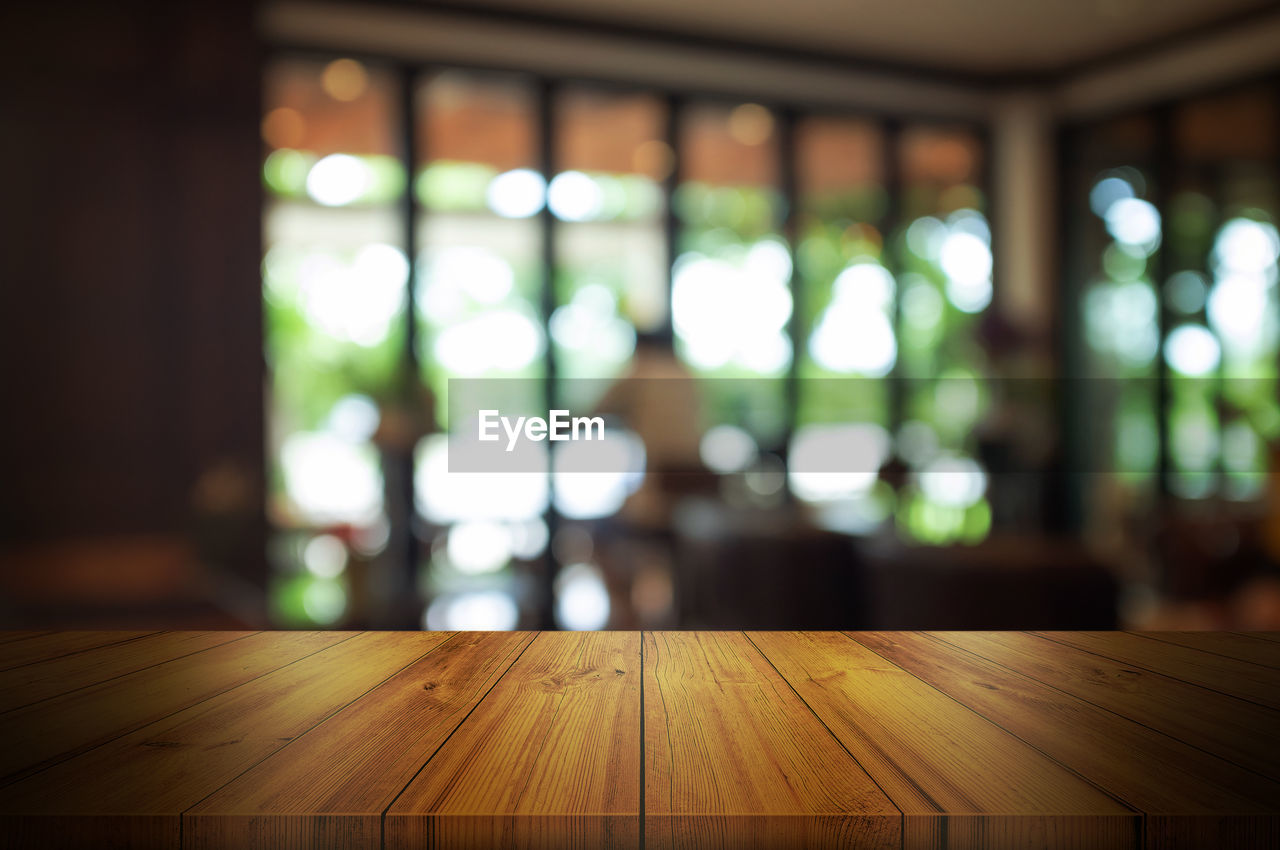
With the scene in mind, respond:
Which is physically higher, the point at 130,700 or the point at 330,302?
the point at 330,302

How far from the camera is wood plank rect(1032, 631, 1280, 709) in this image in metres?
0.78

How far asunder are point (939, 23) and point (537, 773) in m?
4.44

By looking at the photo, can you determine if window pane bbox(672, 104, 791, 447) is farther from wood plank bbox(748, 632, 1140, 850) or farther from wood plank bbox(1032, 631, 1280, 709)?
wood plank bbox(748, 632, 1140, 850)

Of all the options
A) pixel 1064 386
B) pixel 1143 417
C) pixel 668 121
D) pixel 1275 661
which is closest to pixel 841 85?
pixel 668 121

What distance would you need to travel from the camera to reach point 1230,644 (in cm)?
95

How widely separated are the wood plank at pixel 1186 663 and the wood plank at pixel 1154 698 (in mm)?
19

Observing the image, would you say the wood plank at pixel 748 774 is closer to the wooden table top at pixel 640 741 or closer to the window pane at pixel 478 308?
the wooden table top at pixel 640 741

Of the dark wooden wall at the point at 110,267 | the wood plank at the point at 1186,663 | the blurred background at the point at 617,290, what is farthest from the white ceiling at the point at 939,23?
the wood plank at the point at 1186,663

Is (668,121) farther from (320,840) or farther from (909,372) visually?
(320,840)

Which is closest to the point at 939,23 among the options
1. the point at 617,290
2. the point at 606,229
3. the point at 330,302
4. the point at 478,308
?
the point at 606,229

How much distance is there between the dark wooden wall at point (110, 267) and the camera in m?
3.23

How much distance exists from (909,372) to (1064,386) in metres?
0.84

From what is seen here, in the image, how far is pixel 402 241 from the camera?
12.9ft

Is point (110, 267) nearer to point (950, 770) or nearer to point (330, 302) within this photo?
point (330, 302)
